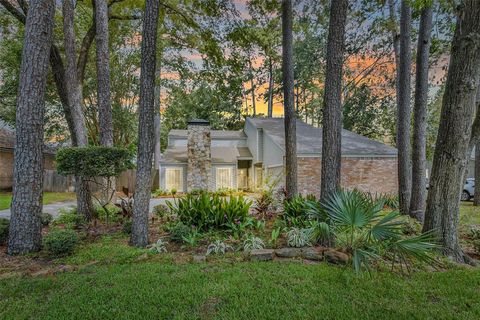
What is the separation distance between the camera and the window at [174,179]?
18094 mm

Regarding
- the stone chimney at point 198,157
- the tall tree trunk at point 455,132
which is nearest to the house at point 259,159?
the stone chimney at point 198,157

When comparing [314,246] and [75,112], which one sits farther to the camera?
[75,112]

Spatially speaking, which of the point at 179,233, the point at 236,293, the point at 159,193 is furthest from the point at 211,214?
the point at 159,193

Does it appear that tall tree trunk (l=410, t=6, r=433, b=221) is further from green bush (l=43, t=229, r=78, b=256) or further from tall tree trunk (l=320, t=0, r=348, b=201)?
green bush (l=43, t=229, r=78, b=256)

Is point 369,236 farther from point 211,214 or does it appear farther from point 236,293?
point 211,214

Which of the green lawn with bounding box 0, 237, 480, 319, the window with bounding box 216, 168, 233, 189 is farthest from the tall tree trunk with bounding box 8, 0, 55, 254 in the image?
the window with bounding box 216, 168, 233, 189

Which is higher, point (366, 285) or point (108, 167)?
point (108, 167)

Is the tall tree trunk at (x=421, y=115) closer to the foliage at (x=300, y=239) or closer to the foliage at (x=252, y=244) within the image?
the foliage at (x=300, y=239)

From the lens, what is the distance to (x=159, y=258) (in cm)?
451

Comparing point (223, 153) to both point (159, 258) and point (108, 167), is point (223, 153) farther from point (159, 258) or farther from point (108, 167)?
point (159, 258)

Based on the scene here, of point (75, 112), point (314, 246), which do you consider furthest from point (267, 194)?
point (75, 112)

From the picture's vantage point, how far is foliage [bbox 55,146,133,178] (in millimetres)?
5793

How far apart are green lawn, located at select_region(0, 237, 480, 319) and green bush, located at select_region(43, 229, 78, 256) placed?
21.5 inches

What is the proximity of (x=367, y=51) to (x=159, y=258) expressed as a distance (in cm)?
1620
